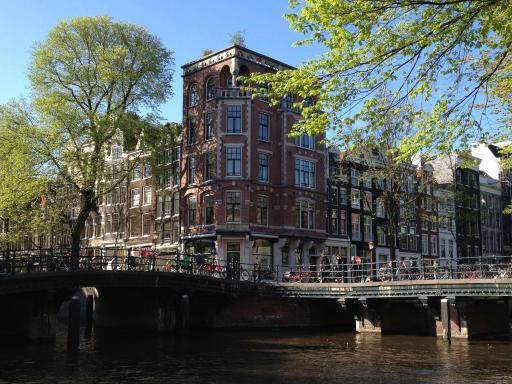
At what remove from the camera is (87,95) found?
4053cm

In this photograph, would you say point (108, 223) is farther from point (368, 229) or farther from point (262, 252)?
point (368, 229)

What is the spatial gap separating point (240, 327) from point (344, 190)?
80.8ft

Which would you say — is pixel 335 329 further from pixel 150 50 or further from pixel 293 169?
pixel 150 50

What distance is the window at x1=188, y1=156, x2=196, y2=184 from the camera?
156 ft

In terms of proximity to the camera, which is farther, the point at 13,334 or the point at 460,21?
the point at 13,334

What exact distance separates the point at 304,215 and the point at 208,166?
882 cm

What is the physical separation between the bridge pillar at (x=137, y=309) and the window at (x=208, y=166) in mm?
12364

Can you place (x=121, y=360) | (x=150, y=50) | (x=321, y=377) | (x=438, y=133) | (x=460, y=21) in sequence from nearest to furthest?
(x=460, y=21) < (x=438, y=133) < (x=321, y=377) < (x=121, y=360) < (x=150, y=50)

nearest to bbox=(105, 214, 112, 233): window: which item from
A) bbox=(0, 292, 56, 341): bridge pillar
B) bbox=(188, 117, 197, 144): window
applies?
bbox=(188, 117, 197, 144): window

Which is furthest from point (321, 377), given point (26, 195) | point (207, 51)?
point (207, 51)

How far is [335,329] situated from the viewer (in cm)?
3728

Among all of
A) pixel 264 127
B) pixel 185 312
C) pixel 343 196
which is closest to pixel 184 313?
pixel 185 312

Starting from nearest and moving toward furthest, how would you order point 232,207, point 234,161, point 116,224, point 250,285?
point 250,285
point 232,207
point 234,161
point 116,224

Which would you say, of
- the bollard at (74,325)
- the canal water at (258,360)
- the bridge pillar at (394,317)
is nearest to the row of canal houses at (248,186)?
the bridge pillar at (394,317)
